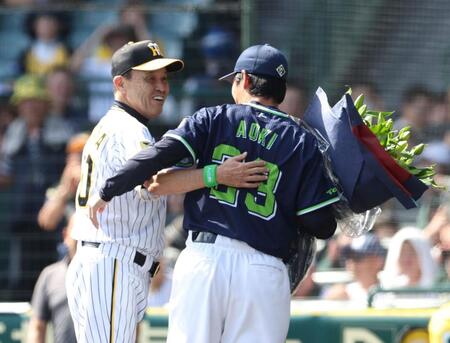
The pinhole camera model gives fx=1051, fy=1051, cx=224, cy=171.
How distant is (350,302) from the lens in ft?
23.3

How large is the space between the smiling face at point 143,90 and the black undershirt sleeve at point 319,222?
0.93m

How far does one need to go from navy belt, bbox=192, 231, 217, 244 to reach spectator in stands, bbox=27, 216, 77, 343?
178cm

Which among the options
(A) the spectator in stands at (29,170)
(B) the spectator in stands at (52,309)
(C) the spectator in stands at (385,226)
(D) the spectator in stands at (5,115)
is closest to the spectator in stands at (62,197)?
(A) the spectator in stands at (29,170)

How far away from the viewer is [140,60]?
16.4 feet

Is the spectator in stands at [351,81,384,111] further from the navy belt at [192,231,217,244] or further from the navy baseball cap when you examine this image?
the navy belt at [192,231,217,244]

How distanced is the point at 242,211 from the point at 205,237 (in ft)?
0.66

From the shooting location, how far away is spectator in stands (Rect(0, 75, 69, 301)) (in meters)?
8.16

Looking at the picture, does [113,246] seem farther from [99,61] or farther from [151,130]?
[99,61]

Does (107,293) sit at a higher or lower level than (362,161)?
lower

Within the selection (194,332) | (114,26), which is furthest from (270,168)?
(114,26)

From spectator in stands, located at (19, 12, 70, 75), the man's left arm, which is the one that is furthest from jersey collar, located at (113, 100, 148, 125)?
spectator in stands, located at (19, 12, 70, 75)

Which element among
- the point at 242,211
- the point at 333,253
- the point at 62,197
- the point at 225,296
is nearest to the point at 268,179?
the point at 242,211

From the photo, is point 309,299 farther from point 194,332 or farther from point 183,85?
point 194,332

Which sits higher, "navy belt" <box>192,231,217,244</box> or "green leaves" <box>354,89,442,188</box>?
"green leaves" <box>354,89,442,188</box>
